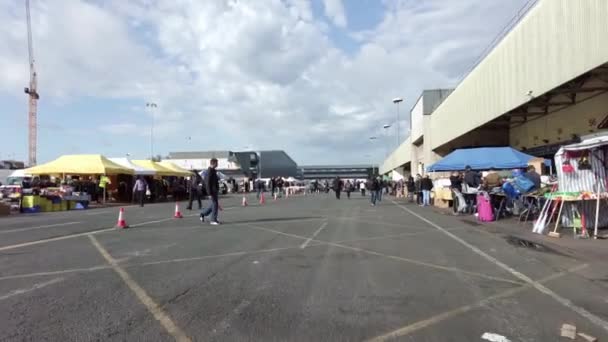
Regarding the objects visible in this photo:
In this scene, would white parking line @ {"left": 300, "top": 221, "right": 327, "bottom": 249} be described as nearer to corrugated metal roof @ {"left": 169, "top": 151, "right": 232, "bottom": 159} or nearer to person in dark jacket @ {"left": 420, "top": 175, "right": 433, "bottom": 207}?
person in dark jacket @ {"left": 420, "top": 175, "right": 433, "bottom": 207}

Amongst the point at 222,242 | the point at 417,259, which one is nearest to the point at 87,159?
the point at 222,242

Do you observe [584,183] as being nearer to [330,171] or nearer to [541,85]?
[541,85]

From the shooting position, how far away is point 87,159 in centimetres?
3034

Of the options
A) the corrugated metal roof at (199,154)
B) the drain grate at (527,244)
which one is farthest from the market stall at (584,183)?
the corrugated metal roof at (199,154)

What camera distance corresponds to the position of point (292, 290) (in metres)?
6.36

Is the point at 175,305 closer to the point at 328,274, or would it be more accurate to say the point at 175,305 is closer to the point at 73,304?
the point at 73,304

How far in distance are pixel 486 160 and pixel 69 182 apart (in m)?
24.8

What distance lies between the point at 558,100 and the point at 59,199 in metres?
26.2

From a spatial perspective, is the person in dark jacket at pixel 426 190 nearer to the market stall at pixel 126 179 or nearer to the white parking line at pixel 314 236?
the white parking line at pixel 314 236

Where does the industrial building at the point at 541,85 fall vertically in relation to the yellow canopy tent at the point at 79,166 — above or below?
above

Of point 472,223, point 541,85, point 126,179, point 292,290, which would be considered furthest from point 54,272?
point 126,179

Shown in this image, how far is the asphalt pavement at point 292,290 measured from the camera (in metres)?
4.73

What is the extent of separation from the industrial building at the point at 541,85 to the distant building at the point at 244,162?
57810 mm

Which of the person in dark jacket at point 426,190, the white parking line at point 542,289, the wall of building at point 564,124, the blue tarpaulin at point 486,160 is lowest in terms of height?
the white parking line at point 542,289
